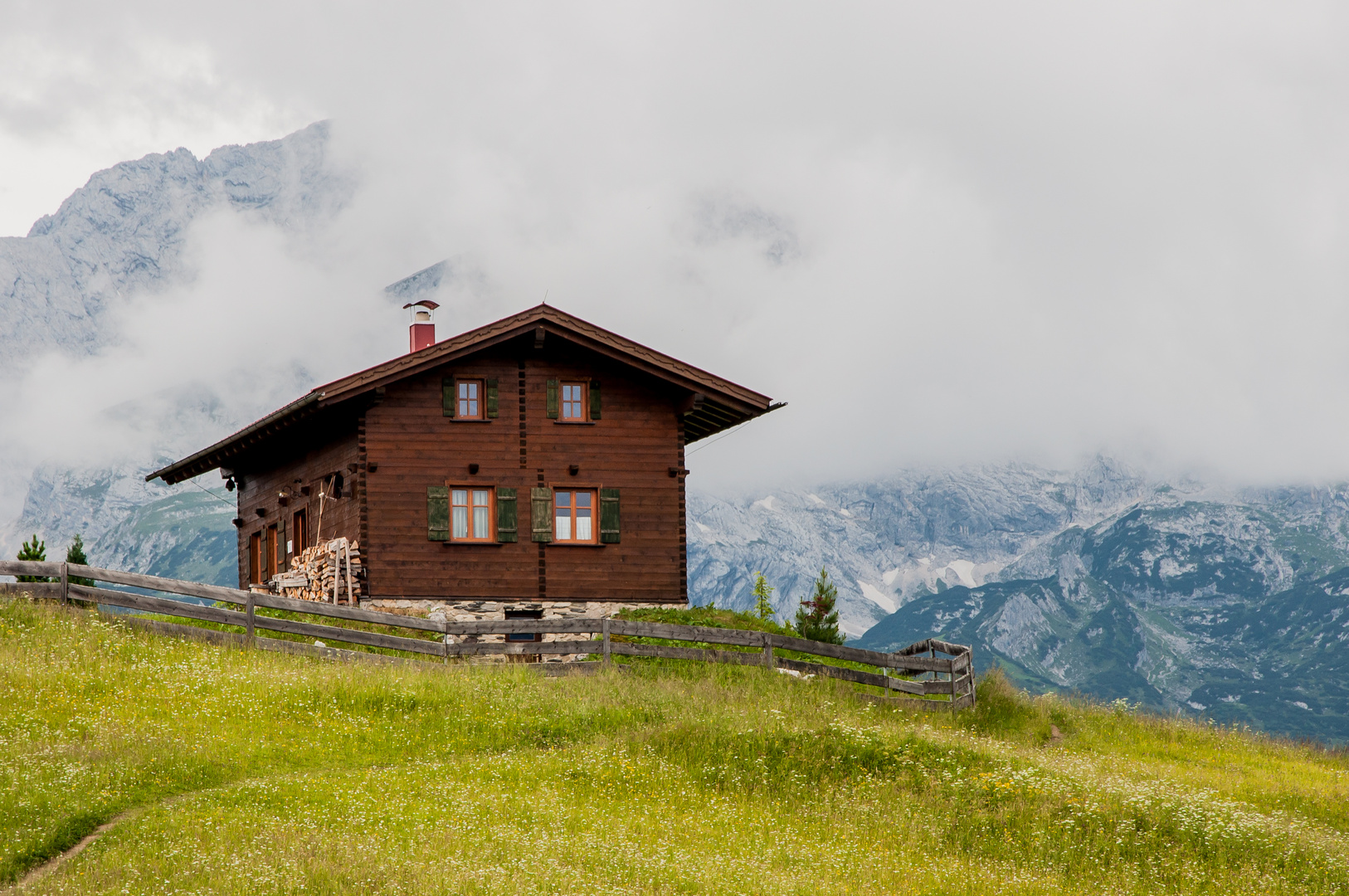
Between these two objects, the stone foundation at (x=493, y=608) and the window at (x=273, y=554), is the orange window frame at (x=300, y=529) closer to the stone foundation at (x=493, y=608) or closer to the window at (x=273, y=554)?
the window at (x=273, y=554)

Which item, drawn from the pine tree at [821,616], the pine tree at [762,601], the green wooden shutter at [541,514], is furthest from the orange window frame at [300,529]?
the pine tree at [821,616]

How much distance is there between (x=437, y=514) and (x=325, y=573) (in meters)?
3.31

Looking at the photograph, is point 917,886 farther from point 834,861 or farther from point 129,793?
point 129,793

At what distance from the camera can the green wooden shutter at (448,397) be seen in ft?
118

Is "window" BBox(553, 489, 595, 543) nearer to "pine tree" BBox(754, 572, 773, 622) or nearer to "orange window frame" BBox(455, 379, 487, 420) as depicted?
"orange window frame" BBox(455, 379, 487, 420)

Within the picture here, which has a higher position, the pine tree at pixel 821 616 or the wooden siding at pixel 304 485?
the wooden siding at pixel 304 485

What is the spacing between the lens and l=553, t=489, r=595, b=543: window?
119 feet

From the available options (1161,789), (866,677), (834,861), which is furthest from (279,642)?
(1161,789)

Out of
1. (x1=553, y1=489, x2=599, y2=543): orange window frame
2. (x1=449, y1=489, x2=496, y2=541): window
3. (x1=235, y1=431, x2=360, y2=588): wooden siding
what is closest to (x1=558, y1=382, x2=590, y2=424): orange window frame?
(x1=553, y1=489, x2=599, y2=543): orange window frame

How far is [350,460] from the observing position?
35906mm

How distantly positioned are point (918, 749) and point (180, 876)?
11.6 m

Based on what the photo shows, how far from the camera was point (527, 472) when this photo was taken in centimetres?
3619

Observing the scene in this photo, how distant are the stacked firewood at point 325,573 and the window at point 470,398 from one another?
14.2 ft

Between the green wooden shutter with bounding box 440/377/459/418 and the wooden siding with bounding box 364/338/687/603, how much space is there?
4.5 inches
